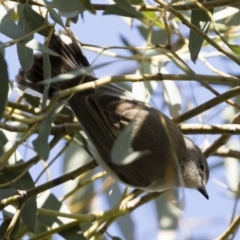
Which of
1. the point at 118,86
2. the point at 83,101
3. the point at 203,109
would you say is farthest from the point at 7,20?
the point at 118,86

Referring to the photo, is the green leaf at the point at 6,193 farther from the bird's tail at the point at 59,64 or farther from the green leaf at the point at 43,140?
the bird's tail at the point at 59,64

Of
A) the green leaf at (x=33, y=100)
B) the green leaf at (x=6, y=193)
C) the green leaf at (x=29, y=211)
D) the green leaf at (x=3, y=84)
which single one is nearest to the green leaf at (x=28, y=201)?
the green leaf at (x=29, y=211)

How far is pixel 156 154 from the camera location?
250 cm

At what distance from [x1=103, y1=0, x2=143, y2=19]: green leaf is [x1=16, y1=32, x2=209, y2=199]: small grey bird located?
807mm

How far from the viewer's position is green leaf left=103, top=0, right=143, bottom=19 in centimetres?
136

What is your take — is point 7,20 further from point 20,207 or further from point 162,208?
point 162,208

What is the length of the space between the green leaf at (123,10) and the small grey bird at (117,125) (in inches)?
31.8

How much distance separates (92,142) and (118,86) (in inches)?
12.8

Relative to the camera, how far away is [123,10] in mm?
1396

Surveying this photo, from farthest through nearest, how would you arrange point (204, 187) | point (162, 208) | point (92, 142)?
point (204, 187) < point (162, 208) < point (92, 142)

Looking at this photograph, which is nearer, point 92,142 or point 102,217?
point 102,217

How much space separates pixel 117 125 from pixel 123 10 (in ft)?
3.14

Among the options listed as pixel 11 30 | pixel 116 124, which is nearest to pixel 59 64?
pixel 116 124

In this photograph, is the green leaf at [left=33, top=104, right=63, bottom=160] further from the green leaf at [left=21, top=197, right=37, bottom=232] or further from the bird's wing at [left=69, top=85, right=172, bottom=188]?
the bird's wing at [left=69, top=85, right=172, bottom=188]
